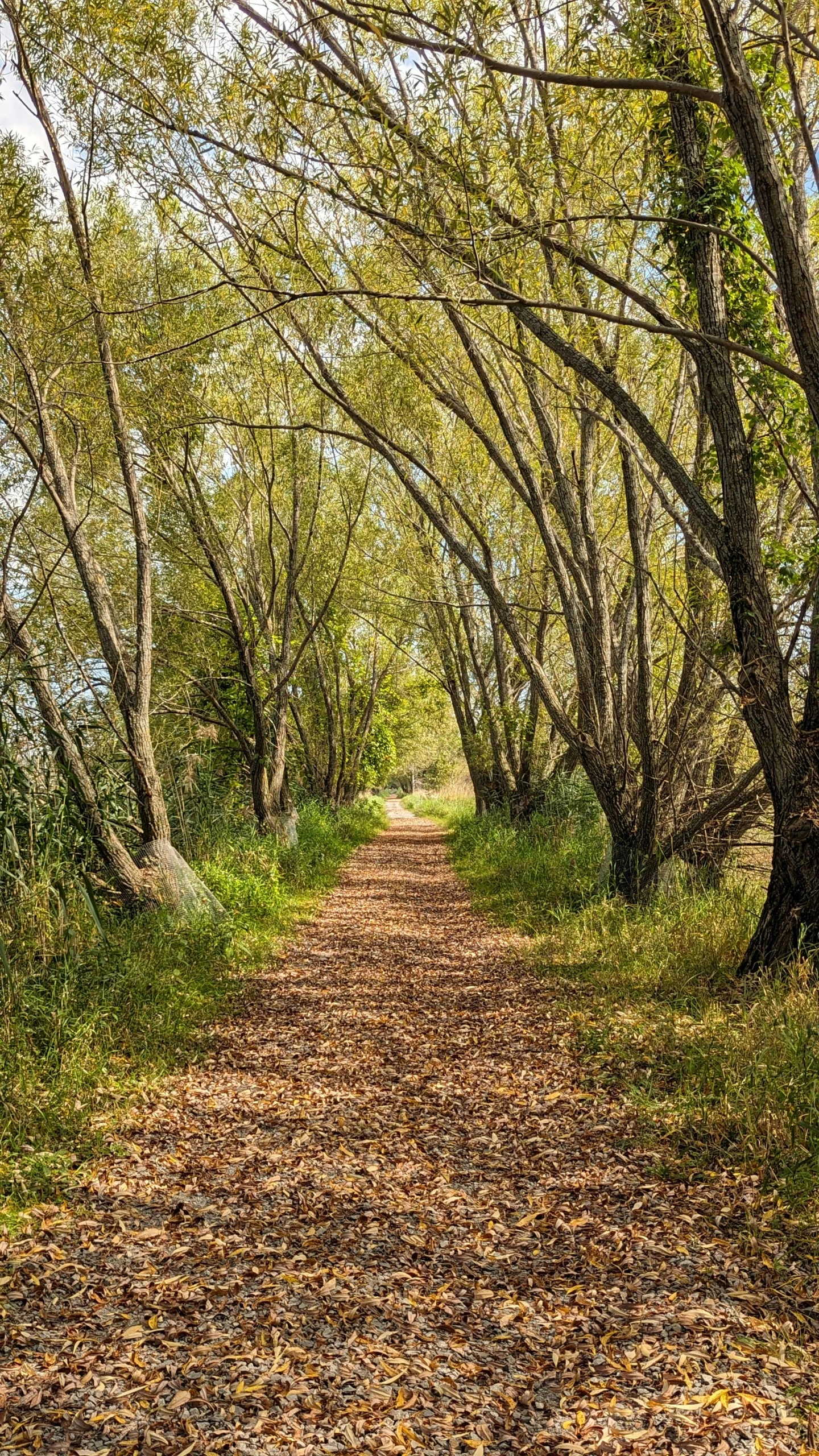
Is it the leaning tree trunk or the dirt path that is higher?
the leaning tree trunk

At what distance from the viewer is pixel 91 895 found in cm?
618

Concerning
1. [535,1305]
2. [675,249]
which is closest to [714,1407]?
[535,1305]

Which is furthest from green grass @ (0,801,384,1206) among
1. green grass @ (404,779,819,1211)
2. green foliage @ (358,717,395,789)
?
green foliage @ (358,717,395,789)

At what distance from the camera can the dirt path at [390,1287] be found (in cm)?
257

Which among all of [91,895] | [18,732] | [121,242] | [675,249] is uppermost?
[121,242]

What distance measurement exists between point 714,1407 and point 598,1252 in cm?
87

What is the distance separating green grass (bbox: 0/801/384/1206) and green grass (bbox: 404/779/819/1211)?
2.59 m

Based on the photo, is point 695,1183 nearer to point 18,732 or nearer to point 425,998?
point 425,998

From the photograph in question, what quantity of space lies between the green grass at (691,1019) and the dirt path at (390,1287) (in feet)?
1.07

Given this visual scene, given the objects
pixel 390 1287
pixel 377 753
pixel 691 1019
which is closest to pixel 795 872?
pixel 691 1019

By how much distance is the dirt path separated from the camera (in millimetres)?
2574

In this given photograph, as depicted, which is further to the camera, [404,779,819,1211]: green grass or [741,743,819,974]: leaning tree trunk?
[741,743,819,974]: leaning tree trunk

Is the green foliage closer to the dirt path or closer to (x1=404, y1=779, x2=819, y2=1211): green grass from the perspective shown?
(x1=404, y1=779, x2=819, y2=1211): green grass

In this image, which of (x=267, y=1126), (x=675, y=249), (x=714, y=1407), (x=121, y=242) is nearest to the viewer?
(x=714, y=1407)
